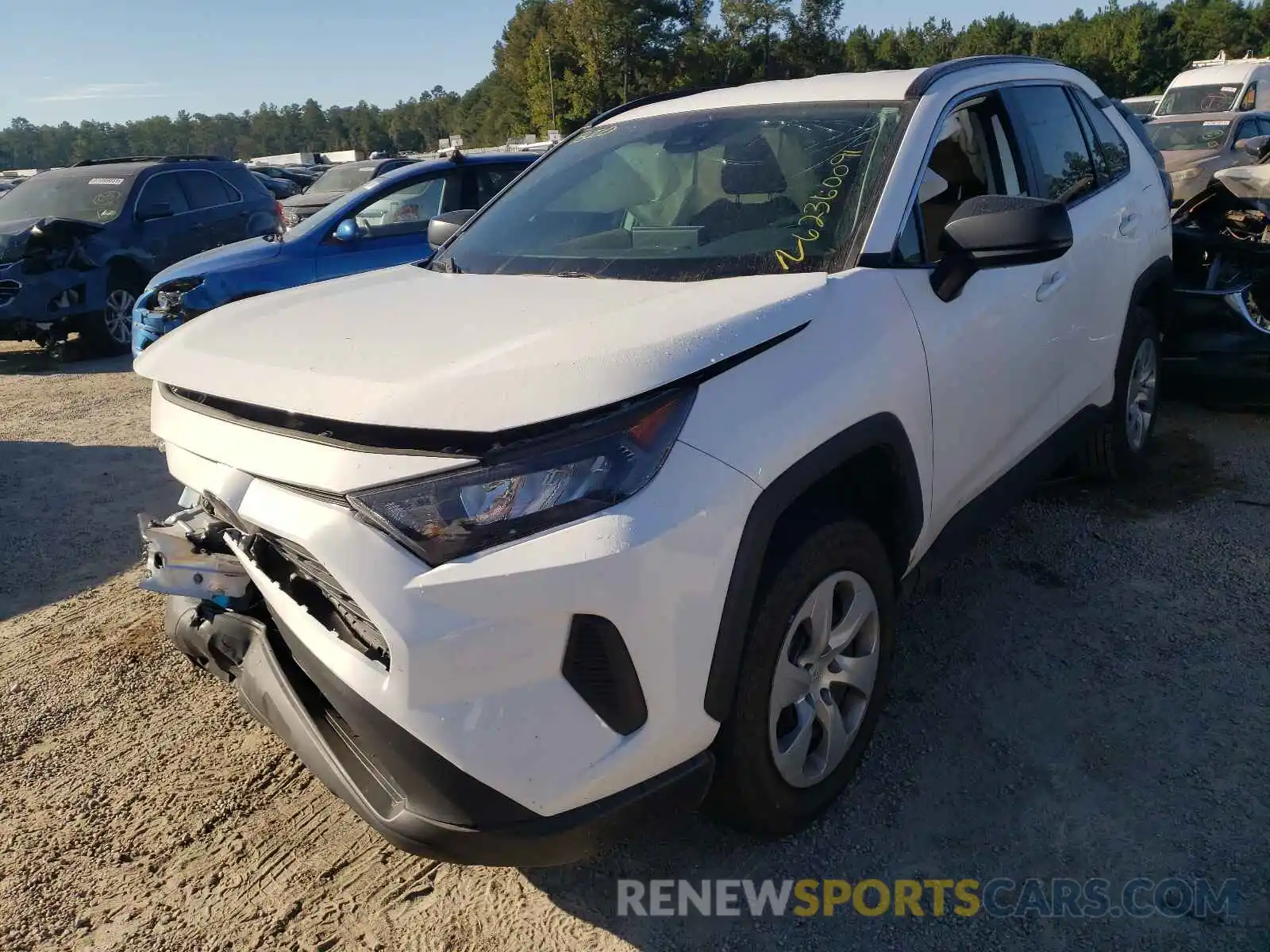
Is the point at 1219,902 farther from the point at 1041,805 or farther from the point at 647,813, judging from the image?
the point at 647,813

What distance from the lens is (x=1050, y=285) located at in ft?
10.8

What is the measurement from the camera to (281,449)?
1970 millimetres

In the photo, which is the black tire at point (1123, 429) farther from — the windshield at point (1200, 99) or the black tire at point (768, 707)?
the windshield at point (1200, 99)

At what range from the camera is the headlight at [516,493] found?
1.78 m

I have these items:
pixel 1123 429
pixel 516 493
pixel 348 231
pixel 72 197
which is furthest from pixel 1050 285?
pixel 72 197

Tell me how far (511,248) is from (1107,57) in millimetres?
66138

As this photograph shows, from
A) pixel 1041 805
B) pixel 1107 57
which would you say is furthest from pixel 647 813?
pixel 1107 57

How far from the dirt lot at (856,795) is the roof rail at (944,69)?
1.77 meters

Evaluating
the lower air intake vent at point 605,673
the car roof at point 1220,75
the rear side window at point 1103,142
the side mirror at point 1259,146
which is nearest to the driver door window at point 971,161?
the rear side window at point 1103,142

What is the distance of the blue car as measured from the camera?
733 centimetres

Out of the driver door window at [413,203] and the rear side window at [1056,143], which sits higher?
the rear side window at [1056,143]

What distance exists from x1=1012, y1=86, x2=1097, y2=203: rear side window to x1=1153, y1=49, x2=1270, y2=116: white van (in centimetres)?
1337

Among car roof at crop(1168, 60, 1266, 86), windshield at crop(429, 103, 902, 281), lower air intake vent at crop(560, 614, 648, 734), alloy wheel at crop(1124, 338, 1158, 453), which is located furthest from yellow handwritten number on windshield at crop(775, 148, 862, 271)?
car roof at crop(1168, 60, 1266, 86)

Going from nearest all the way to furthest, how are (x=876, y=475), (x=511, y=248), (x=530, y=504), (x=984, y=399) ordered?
(x=530, y=504) < (x=876, y=475) < (x=984, y=399) < (x=511, y=248)
